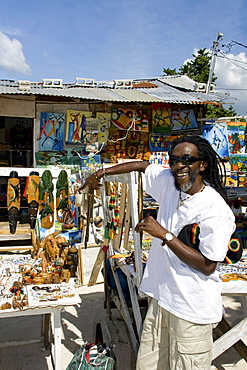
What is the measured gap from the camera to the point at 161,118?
8219 millimetres

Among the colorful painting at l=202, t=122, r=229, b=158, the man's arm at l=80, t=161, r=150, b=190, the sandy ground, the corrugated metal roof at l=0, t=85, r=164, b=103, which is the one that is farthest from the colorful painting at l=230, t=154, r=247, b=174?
the man's arm at l=80, t=161, r=150, b=190

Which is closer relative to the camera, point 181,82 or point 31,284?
point 31,284

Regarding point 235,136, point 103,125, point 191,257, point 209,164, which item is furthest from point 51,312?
point 235,136

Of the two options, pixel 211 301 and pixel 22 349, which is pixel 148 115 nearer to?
pixel 22 349

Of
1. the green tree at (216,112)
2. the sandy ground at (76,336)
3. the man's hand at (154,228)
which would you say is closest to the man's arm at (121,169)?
the man's hand at (154,228)

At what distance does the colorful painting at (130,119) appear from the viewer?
7.94 metres

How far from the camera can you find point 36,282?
2.91 metres

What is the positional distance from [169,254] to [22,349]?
2374mm

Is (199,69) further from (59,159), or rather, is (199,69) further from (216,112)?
(59,159)

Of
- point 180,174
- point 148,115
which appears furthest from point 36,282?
point 148,115

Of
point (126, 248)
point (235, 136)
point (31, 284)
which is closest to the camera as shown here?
point (31, 284)

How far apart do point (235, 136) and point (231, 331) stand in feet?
20.3

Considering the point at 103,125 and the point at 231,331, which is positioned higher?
the point at 103,125

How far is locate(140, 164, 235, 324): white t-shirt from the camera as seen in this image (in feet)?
5.56
